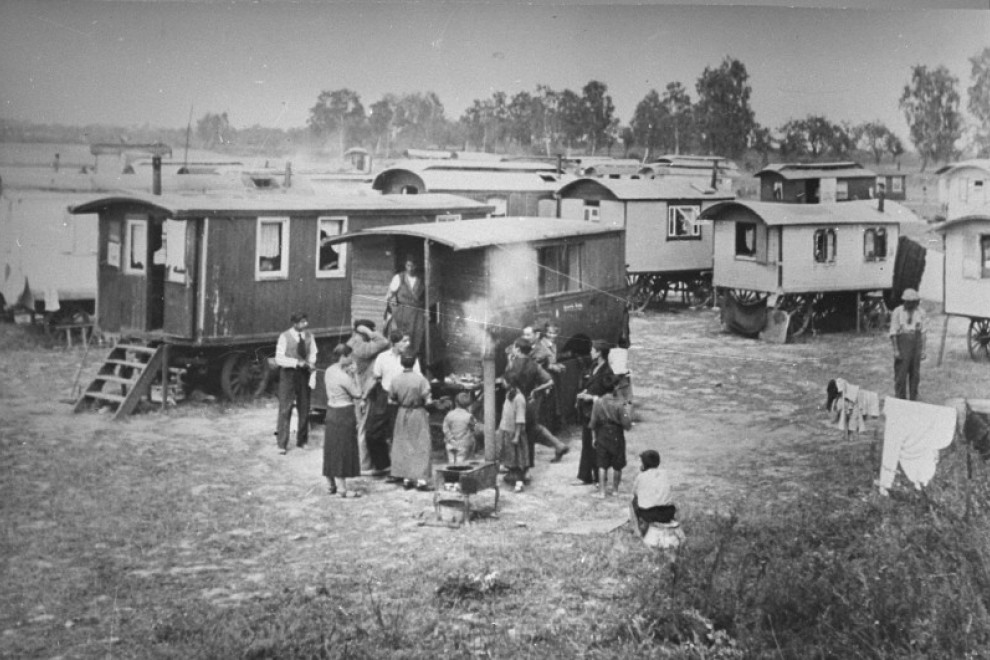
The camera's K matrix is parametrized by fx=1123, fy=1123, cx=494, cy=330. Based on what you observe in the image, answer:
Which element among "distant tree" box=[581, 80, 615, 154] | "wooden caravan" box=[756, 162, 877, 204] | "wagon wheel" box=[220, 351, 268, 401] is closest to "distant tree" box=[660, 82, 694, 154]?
"distant tree" box=[581, 80, 615, 154]

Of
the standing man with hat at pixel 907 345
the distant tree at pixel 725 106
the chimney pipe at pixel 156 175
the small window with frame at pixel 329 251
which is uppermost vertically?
the distant tree at pixel 725 106

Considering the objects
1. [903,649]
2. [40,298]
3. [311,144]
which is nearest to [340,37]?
[311,144]

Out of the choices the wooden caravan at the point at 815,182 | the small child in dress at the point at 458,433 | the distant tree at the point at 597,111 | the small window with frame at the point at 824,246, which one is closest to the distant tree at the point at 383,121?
the distant tree at the point at 597,111

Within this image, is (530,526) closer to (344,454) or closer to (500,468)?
(500,468)

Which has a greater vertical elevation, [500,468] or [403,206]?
[403,206]

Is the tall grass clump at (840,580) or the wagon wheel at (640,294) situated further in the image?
the wagon wheel at (640,294)

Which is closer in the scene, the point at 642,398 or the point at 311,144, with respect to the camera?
the point at 311,144

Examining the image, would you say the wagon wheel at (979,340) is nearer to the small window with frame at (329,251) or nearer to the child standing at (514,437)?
the child standing at (514,437)
